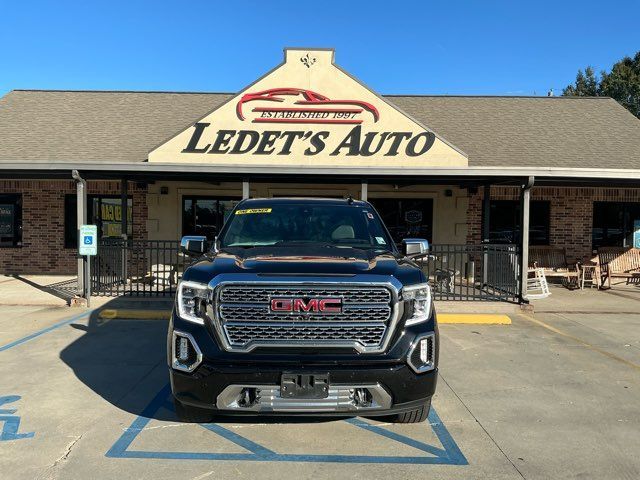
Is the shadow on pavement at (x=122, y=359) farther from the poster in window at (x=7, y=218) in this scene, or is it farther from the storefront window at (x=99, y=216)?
the poster in window at (x=7, y=218)

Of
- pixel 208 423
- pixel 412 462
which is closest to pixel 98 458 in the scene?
pixel 208 423

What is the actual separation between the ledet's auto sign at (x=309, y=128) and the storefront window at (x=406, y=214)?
166 inches

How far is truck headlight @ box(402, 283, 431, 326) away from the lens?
3.68m

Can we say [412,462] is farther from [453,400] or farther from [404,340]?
[453,400]

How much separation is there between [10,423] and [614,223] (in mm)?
15377

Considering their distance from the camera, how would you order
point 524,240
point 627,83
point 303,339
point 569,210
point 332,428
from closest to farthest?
point 303,339, point 332,428, point 524,240, point 569,210, point 627,83

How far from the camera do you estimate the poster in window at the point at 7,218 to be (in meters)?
14.6

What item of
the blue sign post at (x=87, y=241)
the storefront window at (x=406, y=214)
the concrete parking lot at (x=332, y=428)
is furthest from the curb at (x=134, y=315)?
the storefront window at (x=406, y=214)

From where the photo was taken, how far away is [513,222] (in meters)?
14.6

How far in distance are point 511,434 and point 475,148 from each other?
9920 mm

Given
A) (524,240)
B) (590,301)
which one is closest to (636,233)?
(590,301)

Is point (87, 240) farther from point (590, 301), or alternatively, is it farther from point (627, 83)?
point (627, 83)

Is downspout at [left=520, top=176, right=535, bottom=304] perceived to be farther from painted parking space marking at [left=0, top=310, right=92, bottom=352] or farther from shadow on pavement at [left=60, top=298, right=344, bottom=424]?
painted parking space marking at [left=0, top=310, right=92, bottom=352]

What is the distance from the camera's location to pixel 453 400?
4.96m
